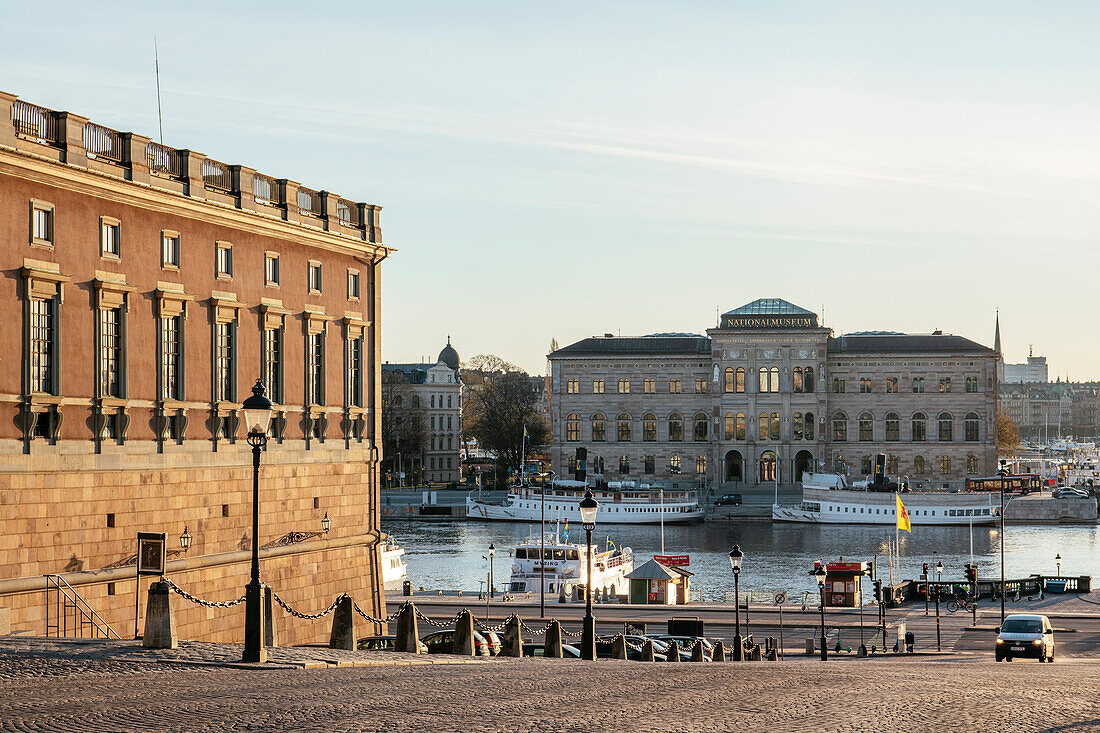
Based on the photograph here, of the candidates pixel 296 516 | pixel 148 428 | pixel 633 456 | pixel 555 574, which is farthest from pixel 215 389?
pixel 633 456

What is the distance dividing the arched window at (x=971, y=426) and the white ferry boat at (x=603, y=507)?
96.0 ft

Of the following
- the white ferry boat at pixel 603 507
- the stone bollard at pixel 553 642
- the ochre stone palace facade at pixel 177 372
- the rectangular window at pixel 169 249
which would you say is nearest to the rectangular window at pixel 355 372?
the ochre stone palace facade at pixel 177 372

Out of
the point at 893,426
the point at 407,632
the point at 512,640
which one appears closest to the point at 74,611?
the point at 407,632

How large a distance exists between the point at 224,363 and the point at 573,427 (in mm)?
99857

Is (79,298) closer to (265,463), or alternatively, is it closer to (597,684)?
(265,463)

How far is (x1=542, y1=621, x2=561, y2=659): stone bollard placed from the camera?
95.6 ft

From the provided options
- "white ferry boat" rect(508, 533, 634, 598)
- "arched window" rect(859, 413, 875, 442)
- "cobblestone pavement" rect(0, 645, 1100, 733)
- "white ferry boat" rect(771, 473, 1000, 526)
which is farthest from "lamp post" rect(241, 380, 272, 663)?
"arched window" rect(859, 413, 875, 442)

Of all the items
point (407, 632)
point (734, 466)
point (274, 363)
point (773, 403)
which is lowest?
point (734, 466)

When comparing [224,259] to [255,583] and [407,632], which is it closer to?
[407,632]

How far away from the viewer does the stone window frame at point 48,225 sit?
2769 centimetres

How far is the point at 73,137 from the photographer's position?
28828 mm

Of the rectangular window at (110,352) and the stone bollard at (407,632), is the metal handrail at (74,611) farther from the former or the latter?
the stone bollard at (407,632)

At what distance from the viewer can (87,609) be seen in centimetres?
2828

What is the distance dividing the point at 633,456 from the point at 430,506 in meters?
23.1
